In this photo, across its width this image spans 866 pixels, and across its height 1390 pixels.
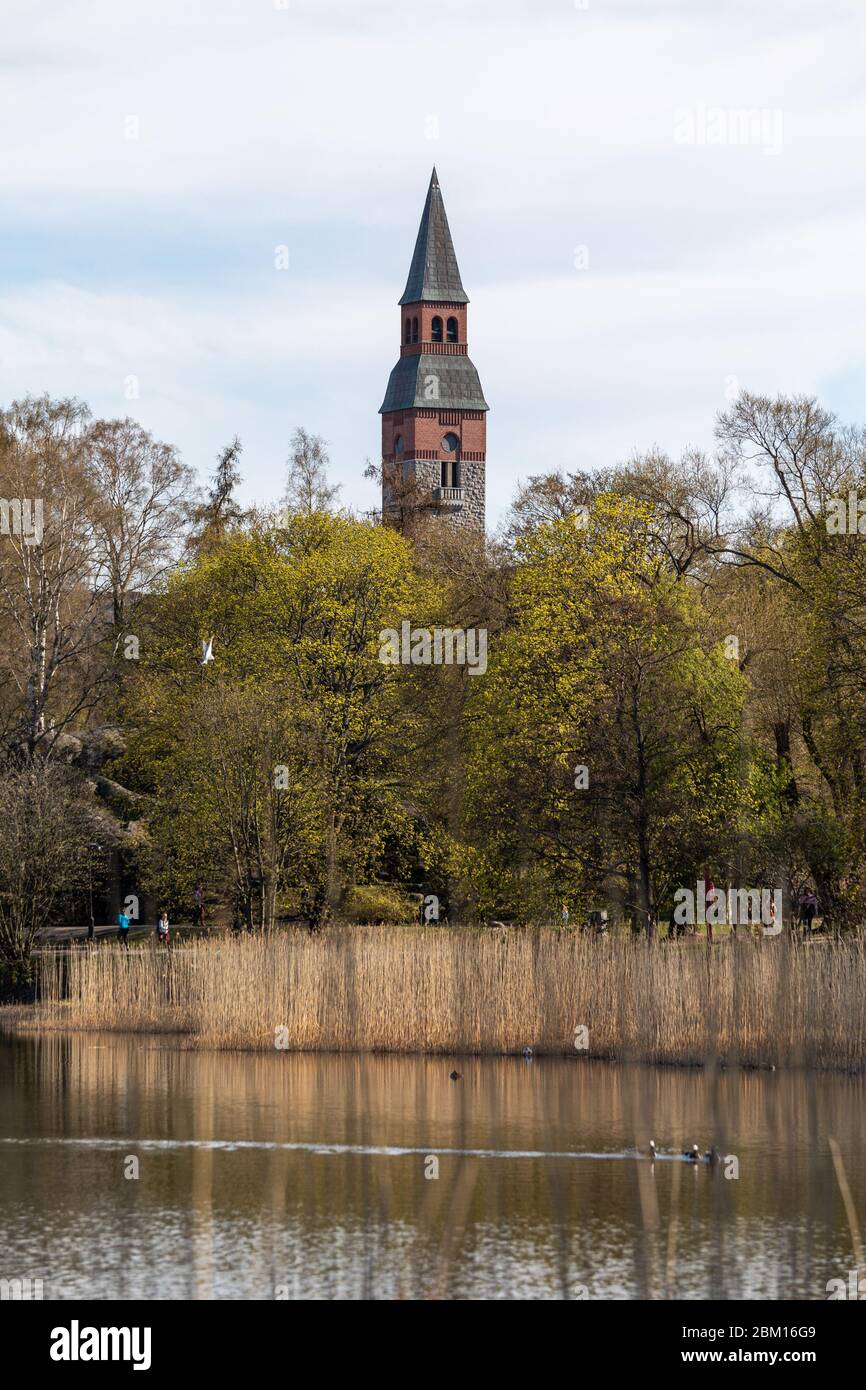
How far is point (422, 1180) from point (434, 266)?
118 meters

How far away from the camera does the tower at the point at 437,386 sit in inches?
5049

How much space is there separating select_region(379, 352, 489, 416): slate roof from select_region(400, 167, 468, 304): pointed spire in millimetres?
4029

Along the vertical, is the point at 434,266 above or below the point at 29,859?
above

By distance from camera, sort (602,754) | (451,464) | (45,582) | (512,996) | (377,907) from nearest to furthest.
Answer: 1. (512,996)
2. (602,754)
3. (377,907)
4. (45,582)
5. (451,464)

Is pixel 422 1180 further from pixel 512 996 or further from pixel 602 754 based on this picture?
pixel 602 754

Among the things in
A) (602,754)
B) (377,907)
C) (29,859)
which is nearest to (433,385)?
(377,907)

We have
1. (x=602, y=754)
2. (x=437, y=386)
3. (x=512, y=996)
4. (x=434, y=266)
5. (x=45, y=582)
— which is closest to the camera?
(x=512, y=996)

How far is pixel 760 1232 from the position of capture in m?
17.6

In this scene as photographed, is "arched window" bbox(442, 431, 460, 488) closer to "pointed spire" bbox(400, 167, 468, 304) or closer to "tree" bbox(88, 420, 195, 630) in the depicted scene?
"pointed spire" bbox(400, 167, 468, 304)

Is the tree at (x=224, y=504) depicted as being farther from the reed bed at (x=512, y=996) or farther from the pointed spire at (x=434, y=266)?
the pointed spire at (x=434, y=266)

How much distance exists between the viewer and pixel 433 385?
129m

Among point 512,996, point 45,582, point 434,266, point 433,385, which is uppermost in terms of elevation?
point 434,266

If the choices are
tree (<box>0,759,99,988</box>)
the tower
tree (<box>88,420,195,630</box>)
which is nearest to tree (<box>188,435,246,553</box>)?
tree (<box>88,420,195,630</box>)

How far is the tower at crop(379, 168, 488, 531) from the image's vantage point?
12825 cm
